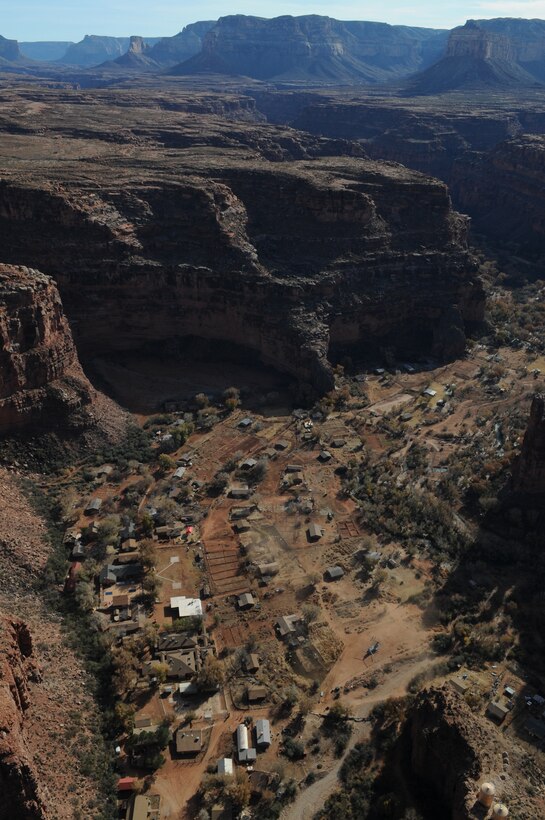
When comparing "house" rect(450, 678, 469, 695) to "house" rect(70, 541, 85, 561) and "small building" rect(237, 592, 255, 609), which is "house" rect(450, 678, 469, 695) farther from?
"house" rect(70, 541, 85, 561)

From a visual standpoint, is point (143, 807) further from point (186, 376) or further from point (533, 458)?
point (186, 376)

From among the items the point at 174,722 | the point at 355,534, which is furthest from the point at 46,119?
the point at 174,722

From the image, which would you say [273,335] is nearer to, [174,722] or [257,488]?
[257,488]

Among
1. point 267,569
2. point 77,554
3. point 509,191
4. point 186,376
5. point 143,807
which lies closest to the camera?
point 143,807

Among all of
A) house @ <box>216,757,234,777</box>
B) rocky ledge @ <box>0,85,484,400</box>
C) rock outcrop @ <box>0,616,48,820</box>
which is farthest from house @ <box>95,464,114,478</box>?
house @ <box>216,757,234,777</box>

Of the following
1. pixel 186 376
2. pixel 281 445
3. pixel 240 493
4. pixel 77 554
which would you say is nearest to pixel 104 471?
pixel 77 554

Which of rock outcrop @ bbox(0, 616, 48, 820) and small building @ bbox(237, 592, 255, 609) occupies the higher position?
rock outcrop @ bbox(0, 616, 48, 820)
